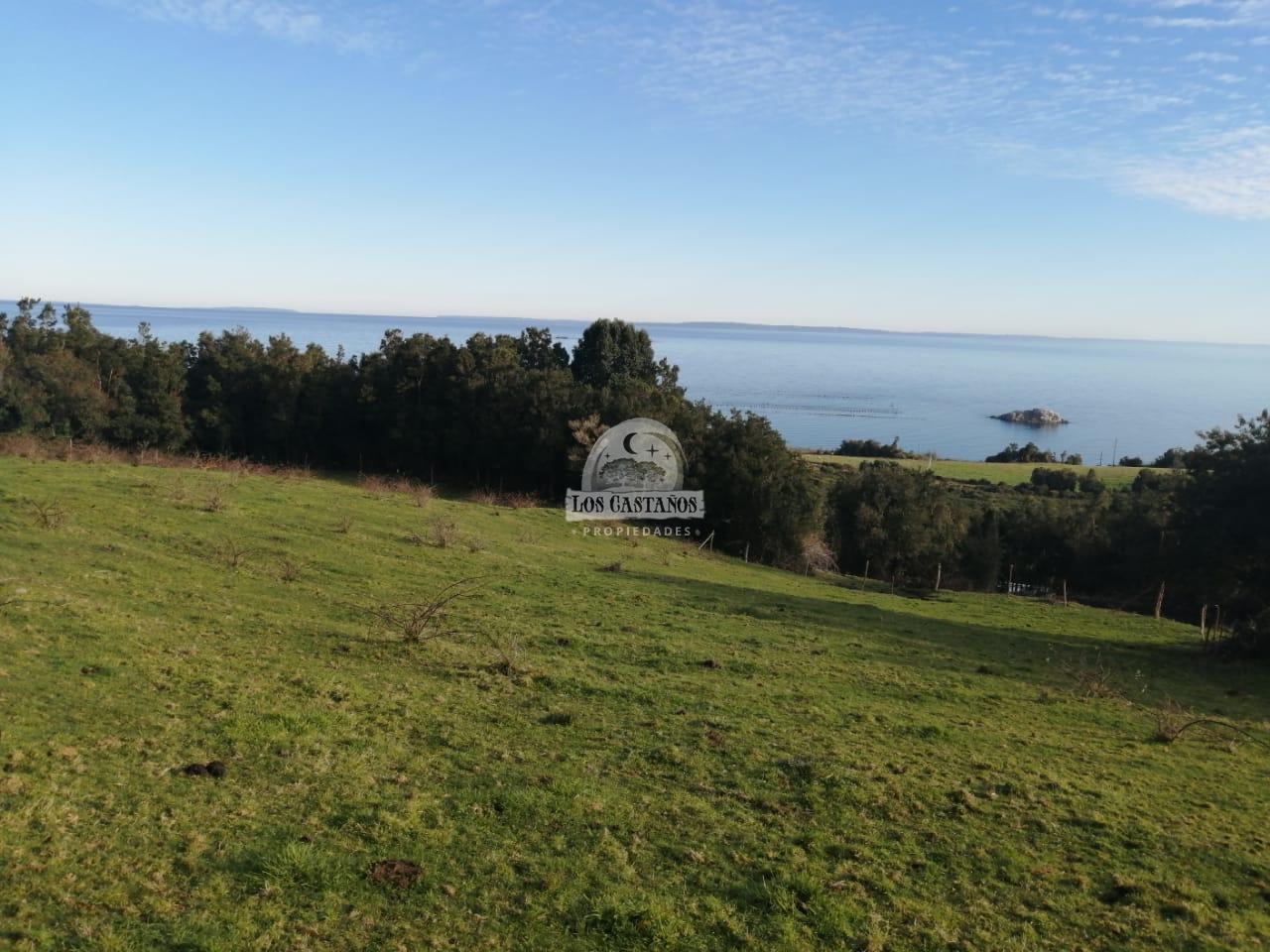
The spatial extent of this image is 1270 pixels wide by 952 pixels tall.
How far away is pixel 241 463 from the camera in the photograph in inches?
1232

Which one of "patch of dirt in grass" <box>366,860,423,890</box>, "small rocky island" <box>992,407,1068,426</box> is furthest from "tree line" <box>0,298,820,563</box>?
"small rocky island" <box>992,407,1068,426</box>

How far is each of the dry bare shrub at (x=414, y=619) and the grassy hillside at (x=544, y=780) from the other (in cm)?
25

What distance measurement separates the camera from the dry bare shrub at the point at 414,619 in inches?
447

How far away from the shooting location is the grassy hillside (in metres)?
5.24

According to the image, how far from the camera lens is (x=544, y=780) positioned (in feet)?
24.0

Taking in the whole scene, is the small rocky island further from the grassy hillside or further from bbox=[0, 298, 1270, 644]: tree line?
the grassy hillside

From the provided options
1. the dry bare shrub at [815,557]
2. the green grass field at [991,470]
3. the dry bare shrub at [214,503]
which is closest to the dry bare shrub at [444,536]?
the dry bare shrub at [214,503]

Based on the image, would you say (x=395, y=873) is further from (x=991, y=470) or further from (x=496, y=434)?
(x=991, y=470)

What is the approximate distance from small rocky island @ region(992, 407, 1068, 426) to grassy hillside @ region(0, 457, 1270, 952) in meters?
131

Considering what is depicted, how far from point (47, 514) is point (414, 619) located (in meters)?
8.56

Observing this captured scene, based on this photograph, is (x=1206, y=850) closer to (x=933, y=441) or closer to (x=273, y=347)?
(x=273, y=347)

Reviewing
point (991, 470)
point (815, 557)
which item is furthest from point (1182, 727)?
point (991, 470)

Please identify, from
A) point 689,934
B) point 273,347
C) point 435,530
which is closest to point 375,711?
point 689,934

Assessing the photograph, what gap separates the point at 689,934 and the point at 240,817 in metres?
3.54
